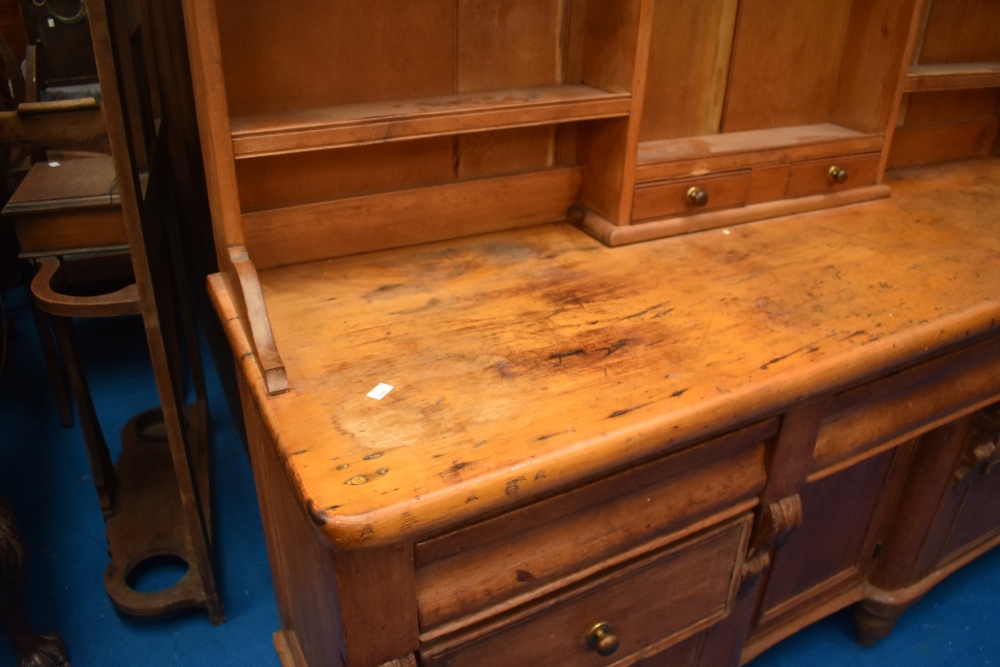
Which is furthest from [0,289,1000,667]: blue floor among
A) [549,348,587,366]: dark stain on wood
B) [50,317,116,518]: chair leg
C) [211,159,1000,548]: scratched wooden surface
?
[549,348,587,366]: dark stain on wood

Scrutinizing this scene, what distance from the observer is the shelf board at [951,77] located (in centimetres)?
155

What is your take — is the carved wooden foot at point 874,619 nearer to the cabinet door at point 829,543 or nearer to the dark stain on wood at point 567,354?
the cabinet door at point 829,543

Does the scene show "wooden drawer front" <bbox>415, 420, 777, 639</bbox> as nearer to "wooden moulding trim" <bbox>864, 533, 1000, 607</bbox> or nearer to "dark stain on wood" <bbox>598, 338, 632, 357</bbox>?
"dark stain on wood" <bbox>598, 338, 632, 357</bbox>

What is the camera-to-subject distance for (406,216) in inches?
50.4

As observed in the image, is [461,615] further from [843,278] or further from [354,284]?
[843,278]

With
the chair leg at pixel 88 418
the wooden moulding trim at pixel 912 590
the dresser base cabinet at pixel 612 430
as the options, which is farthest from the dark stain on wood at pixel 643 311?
the chair leg at pixel 88 418

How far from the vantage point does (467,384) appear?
0.92 m

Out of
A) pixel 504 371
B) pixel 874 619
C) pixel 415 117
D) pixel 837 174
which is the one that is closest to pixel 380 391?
pixel 504 371

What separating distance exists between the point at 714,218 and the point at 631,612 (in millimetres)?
728

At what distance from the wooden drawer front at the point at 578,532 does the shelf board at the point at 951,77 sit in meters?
0.94

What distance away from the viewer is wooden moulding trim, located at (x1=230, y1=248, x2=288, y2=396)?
895mm

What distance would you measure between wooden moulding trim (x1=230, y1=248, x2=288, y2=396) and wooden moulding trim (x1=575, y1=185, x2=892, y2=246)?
62 centimetres

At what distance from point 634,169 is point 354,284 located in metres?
0.52

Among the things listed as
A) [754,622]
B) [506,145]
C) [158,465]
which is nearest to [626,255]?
[506,145]
